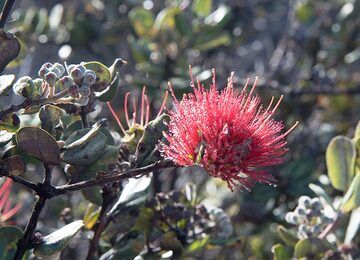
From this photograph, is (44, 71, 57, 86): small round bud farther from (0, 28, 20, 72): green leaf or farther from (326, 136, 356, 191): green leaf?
(326, 136, 356, 191): green leaf

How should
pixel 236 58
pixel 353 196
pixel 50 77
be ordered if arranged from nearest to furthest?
pixel 50 77 → pixel 353 196 → pixel 236 58

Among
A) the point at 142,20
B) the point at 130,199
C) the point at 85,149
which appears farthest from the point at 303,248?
the point at 142,20

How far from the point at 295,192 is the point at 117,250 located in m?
1.12

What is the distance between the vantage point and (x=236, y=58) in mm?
3977

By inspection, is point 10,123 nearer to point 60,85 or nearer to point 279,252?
point 60,85

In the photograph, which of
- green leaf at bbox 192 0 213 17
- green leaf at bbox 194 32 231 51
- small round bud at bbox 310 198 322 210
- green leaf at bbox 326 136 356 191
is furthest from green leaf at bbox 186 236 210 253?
green leaf at bbox 192 0 213 17

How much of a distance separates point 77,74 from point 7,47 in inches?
7.5

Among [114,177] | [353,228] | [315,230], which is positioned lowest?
[353,228]

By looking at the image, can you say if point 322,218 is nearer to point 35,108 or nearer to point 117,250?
point 117,250

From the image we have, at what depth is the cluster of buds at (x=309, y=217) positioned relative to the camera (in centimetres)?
193

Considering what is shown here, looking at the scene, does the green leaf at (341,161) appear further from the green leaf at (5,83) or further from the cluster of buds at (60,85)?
the green leaf at (5,83)

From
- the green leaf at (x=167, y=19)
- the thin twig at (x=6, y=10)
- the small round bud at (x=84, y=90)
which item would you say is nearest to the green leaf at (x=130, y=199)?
the small round bud at (x=84, y=90)

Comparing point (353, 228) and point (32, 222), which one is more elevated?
point (32, 222)

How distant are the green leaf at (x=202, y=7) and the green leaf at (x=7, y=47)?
163 cm
